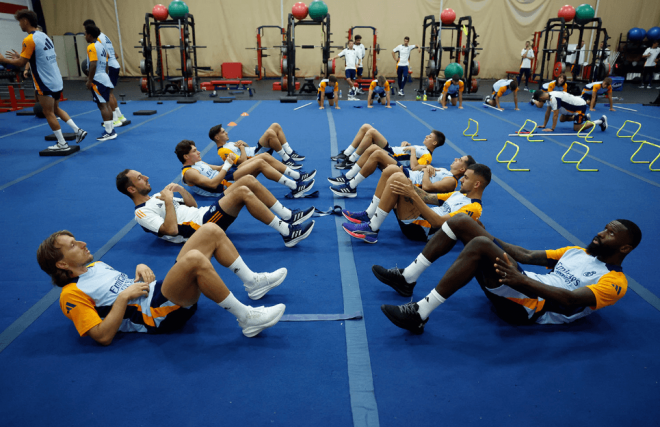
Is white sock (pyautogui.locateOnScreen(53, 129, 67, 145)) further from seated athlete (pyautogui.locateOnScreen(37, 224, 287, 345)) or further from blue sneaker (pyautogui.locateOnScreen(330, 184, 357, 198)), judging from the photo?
seated athlete (pyautogui.locateOnScreen(37, 224, 287, 345))

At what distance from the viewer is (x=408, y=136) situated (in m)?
7.42

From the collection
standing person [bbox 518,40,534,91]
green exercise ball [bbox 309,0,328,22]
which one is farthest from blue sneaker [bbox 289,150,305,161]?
standing person [bbox 518,40,534,91]

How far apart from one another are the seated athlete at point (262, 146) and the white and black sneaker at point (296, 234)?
178 centimetres

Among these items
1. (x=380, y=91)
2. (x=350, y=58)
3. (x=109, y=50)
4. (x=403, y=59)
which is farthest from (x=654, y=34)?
(x=109, y=50)

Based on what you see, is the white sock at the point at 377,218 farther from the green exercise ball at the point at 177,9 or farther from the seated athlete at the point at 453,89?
the green exercise ball at the point at 177,9

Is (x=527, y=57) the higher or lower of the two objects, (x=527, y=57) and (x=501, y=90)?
the higher

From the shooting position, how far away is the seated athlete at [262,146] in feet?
16.3

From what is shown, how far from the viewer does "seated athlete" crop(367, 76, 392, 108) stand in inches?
405

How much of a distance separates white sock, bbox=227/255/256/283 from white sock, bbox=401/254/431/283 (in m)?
1.01

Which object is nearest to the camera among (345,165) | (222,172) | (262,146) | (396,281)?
(396,281)

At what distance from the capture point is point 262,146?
18.4ft

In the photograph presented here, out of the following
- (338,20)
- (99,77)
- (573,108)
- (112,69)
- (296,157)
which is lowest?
(296,157)

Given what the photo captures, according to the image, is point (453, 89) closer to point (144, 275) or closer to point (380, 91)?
point (380, 91)

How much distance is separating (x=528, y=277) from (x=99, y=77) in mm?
7814
